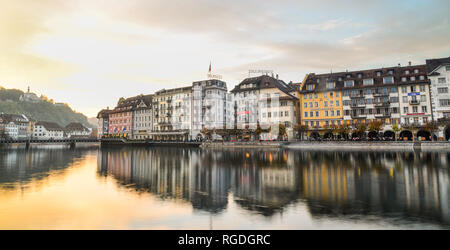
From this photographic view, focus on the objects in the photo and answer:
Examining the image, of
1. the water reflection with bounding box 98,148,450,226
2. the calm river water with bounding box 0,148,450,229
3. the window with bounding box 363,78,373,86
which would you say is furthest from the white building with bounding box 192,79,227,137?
the calm river water with bounding box 0,148,450,229

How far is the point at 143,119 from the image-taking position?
392ft

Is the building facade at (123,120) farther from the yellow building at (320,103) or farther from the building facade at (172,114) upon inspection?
the yellow building at (320,103)

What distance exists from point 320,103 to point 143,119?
75.1 m

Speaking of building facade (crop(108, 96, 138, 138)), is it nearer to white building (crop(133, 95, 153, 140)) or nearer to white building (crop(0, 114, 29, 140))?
white building (crop(133, 95, 153, 140))

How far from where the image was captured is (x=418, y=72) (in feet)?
229

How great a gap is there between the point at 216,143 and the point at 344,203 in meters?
65.5

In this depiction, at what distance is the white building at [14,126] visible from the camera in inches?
5778

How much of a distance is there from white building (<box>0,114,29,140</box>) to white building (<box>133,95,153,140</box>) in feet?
243

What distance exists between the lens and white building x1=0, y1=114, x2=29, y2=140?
146750mm

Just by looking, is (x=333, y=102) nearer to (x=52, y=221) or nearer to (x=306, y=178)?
(x=306, y=178)

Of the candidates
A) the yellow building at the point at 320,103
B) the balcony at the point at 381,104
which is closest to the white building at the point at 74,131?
the yellow building at the point at 320,103

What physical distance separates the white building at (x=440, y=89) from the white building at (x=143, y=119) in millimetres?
95032
